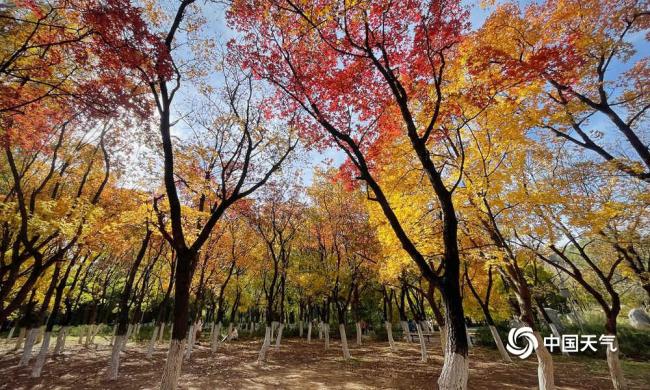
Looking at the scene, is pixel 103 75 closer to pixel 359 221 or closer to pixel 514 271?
pixel 514 271

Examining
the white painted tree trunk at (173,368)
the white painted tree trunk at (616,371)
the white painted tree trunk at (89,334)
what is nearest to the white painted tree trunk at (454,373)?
the white painted tree trunk at (173,368)

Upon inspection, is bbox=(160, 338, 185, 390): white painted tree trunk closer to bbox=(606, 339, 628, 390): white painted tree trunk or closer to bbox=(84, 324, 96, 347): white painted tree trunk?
bbox=(606, 339, 628, 390): white painted tree trunk

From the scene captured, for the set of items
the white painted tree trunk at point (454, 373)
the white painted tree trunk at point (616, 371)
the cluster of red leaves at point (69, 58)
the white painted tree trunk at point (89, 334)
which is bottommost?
the white painted tree trunk at point (89, 334)

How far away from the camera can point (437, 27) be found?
710cm

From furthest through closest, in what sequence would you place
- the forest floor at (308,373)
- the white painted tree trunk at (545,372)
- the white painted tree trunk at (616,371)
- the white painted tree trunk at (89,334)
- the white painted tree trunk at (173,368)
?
the white painted tree trunk at (89,334) < the forest floor at (308,373) < the white painted tree trunk at (616,371) < the white painted tree trunk at (545,372) < the white painted tree trunk at (173,368)

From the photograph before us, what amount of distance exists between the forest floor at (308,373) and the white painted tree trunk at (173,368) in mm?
5560

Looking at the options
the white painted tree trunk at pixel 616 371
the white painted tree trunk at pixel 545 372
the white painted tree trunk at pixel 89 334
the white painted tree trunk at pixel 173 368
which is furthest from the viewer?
the white painted tree trunk at pixel 89 334

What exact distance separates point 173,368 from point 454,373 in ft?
19.8

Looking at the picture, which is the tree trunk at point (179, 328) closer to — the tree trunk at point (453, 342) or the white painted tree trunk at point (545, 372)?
the tree trunk at point (453, 342)

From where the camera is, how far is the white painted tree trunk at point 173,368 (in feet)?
21.7

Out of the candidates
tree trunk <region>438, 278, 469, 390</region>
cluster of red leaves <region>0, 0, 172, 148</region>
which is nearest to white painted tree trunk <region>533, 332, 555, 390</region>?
tree trunk <region>438, 278, 469, 390</region>

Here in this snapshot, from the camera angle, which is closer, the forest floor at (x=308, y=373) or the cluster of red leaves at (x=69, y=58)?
the cluster of red leaves at (x=69, y=58)

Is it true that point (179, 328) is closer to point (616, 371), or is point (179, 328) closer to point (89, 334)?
point (616, 371)

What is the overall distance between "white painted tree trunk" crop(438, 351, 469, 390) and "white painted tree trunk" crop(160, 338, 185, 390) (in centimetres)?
553
